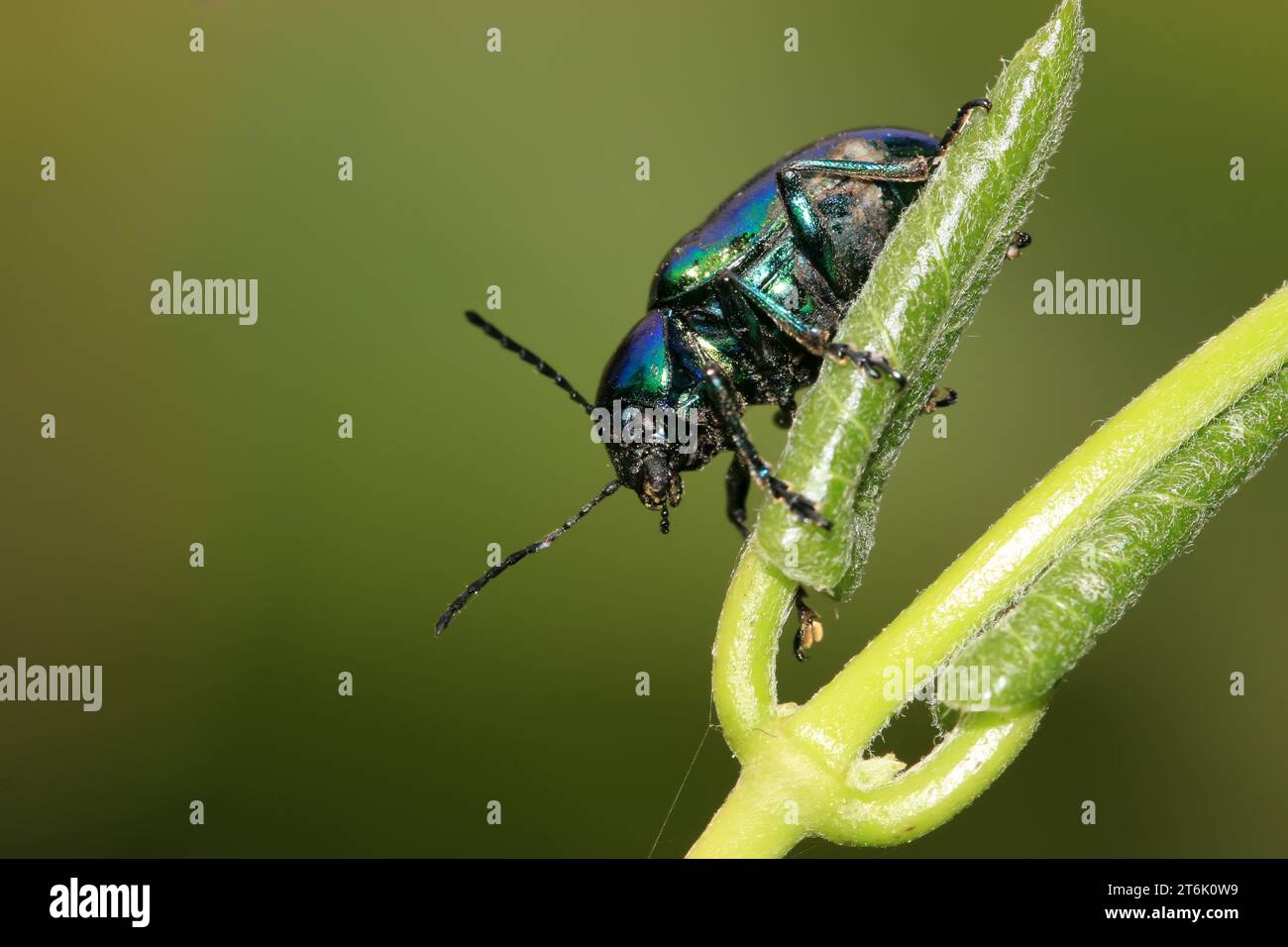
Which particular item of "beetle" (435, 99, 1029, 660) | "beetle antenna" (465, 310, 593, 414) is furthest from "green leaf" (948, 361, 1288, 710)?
"beetle antenna" (465, 310, 593, 414)

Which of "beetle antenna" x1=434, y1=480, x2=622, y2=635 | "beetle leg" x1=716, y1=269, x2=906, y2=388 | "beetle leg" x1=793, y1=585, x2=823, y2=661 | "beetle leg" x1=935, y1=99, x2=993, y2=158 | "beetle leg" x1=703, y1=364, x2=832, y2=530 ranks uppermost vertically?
"beetle leg" x1=935, y1=99, x2=993, y2=158

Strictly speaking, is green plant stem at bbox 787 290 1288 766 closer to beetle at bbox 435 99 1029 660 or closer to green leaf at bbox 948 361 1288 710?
green leaf at bbox 948 361 1288 710

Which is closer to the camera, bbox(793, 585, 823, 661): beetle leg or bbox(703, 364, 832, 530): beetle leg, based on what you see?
bbox(703, 364, 832, 530): beetle leg

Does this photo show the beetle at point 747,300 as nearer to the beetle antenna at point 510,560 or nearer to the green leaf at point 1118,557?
the beetle antenna at point 510,560

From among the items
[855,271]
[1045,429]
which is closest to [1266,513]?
[1045,429]

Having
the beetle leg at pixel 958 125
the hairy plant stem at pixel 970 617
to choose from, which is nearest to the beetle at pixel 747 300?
the beetle leg at pixel 958 125

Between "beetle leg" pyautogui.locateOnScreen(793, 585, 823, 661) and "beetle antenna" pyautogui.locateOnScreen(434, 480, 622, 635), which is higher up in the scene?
"beetle antenna" pyautogui.locateOnScreen(434, 480, 622, 635)

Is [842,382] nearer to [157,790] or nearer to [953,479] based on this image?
[953,479]

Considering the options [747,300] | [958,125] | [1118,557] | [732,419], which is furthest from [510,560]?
[1118,557]
